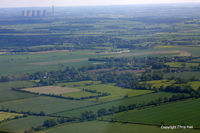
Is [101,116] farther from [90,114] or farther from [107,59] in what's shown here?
[107,59]

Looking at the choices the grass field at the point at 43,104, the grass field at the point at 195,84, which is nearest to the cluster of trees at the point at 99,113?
the grass field at the point at 43,104

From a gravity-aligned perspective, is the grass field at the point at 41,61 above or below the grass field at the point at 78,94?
below

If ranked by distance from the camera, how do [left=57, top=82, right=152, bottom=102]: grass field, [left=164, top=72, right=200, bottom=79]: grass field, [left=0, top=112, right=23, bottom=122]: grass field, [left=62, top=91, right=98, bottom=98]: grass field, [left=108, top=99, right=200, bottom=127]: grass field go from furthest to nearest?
1. [left=164, top=72, right=200, bottom=79]: grass field
2. [left=62, top=91, right=98, bottom=98]: grass field
3. [left=57, top=82, right=152, bottom=102]: grass field
4. [left=0, top=112, right=23, bottom=122]: grass field
5. [left=108, top=99, right=200, bottom=127]: grass field

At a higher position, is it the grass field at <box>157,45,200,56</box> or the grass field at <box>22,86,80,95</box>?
the grass field at <box>157,45,200,56</box>

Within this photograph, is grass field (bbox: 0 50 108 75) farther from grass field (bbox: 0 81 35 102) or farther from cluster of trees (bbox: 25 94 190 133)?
cluster of trees (bbox: 25 94 190 133)

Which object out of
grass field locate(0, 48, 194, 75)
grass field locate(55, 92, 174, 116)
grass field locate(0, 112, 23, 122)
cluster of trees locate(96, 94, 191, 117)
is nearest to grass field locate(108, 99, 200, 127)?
cluster of trees locate(96, 94, 191, 117)

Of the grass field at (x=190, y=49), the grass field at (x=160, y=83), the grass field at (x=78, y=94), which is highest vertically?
the grass field at (x=190, y=49)

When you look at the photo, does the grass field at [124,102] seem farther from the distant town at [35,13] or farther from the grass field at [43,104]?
the distant town at [35,13]
